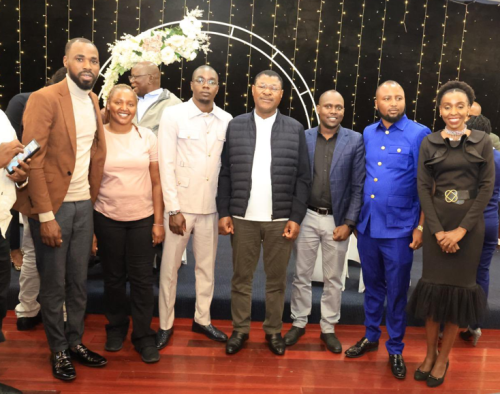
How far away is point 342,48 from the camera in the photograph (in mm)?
7012

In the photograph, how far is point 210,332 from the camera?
350cm

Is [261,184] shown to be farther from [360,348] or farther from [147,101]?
[147,101]

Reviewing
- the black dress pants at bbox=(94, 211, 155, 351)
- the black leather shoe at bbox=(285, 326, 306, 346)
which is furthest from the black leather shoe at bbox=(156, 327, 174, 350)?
the black leather shoe at bbox=(285, 326, 306, 346)

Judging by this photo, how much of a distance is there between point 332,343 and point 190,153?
5.10 feet

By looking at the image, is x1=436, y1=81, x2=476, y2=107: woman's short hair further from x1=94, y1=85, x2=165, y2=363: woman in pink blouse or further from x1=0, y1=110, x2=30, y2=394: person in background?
x1=0, y1=110, x2=30, y2=394: person in background

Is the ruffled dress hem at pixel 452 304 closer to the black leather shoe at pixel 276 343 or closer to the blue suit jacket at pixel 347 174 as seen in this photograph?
the blue suit jacket at pixel 347 174

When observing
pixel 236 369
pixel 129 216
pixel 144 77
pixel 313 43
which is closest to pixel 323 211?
pixel 236 369

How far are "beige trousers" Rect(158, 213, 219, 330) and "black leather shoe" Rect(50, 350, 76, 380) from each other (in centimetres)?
67

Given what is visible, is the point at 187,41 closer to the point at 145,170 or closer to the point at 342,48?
the point at 145,170

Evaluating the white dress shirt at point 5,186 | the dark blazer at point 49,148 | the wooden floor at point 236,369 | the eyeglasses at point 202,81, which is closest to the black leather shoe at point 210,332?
the wooden floor at point 236,369

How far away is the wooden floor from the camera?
113 inches

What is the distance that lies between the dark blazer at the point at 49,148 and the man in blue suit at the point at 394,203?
1782 mm

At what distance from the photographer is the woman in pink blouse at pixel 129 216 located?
302 cm

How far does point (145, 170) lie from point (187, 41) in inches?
56.7
